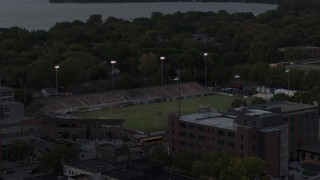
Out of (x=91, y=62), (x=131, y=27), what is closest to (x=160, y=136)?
(x=91, y=62)

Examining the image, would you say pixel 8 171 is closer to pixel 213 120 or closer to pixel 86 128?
pixel 86 128

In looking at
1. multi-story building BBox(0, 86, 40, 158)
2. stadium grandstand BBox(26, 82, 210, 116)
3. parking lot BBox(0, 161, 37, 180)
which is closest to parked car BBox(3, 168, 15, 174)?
parking lot BBox(0, 161, 37, 180)

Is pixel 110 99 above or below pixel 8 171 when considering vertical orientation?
above

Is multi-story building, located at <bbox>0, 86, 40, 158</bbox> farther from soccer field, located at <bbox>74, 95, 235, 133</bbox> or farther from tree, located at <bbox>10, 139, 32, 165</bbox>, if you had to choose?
soccer field, located at <bbox>74, 95, 235, 133</bbox>

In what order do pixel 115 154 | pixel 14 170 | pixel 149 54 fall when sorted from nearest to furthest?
pixel 115 154 < pixel 14 170 < pixel 149 54

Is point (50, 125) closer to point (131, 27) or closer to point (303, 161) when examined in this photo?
point (303, 161)

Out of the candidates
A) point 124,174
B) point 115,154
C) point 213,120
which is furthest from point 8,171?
point 213,120
